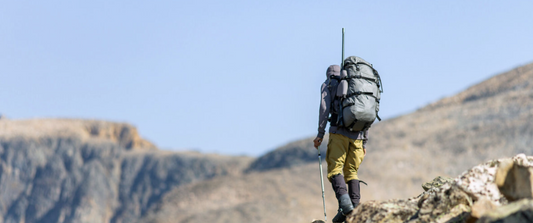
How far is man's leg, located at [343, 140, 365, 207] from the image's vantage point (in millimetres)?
8370

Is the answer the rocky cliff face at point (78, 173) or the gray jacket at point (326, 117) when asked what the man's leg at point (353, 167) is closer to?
the gray jacket at point (326, 117)

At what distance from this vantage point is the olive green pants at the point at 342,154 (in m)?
8.27

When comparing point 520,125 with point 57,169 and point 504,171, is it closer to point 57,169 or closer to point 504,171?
point 504,171

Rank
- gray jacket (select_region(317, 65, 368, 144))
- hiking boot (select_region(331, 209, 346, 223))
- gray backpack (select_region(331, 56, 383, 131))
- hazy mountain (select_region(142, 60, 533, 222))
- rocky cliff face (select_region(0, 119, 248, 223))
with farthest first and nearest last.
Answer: rocky cliff face (select_region(0, 119, 248, 223))
hazy mountain (select_region(142, 60, 533, 222))
gray jacket (select_region(317, 65, 368, 144))
hiking boot (select_region(331, 209, 346, 223))
gray backpack (select_region(331, 56, 383, 131))

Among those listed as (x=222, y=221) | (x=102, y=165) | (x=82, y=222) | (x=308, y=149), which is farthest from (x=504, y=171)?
(x=102, y=165)

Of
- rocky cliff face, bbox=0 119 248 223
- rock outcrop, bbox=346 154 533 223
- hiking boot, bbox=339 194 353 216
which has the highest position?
rock outcrop, bbox=346 154 533 223

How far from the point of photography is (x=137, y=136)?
5453 inches

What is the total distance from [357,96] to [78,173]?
120818 millimetres

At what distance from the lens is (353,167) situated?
8.48m

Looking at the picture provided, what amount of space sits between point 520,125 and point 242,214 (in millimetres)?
26437

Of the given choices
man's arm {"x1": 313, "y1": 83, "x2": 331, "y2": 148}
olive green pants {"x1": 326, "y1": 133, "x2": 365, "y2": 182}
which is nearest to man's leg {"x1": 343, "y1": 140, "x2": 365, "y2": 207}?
olive green pants {"x1": 326, "y1": 133, "x2": 365, "y2": 182}

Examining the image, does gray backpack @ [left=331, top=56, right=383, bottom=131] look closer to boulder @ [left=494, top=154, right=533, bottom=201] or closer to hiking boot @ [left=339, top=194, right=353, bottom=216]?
hiking boot @ [left=339, top=194, right=353, bottom=216]

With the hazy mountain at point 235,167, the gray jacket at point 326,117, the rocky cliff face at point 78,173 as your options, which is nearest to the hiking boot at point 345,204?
the gray jacket at point 326,117

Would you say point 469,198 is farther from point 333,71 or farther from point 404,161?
point 404,161
